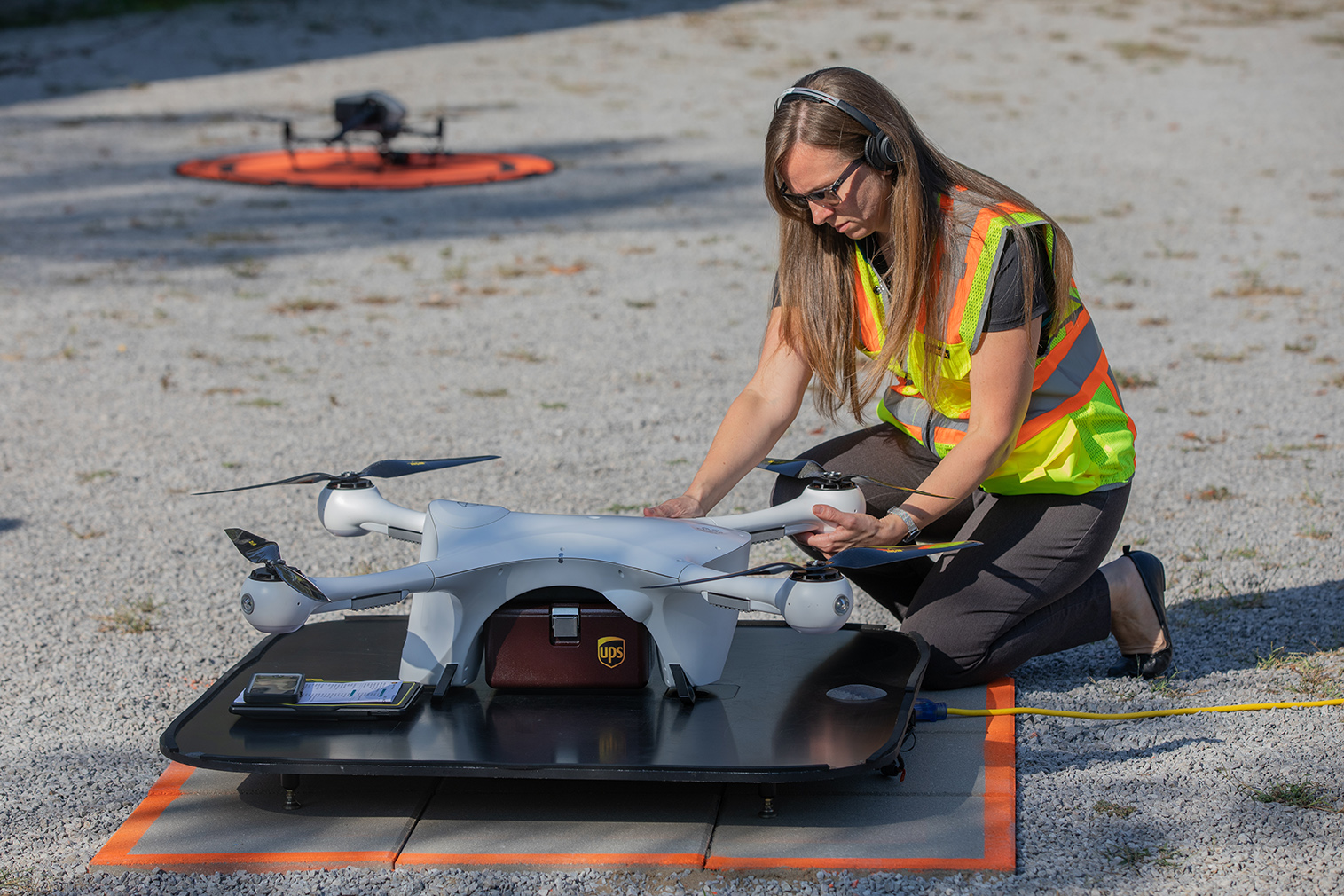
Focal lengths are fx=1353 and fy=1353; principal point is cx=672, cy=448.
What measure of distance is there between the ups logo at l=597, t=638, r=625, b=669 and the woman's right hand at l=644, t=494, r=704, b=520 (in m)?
0.29

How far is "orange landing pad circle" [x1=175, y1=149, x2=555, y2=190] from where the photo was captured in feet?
29.2

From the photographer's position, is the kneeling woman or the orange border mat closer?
the orange border mat

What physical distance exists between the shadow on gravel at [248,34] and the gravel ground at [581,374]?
74 cm

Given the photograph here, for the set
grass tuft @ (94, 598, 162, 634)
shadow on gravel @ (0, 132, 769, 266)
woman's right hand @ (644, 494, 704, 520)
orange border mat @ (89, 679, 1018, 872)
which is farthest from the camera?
shadow on gravel @ (0, 132, 769, 266)

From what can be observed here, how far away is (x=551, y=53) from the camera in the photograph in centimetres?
1565

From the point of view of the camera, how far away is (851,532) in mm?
2488

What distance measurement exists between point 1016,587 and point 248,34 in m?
16.0

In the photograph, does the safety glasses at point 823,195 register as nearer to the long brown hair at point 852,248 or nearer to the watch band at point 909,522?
the long brown hair at point 852,248

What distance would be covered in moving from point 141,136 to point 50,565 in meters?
8.21

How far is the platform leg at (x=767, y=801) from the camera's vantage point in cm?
Answer: 232

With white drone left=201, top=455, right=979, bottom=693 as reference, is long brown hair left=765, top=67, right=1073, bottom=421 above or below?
above

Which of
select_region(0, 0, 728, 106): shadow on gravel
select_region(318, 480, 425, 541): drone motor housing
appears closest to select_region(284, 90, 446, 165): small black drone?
select_region(0, 0, 728, 106): shadow on gravel

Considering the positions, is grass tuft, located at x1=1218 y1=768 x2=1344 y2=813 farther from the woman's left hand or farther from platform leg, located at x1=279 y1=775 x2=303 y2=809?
platform leg, located at x1=279 y1=775 x2=303 y2=809

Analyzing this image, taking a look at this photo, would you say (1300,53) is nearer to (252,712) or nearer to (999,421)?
(999,421)
